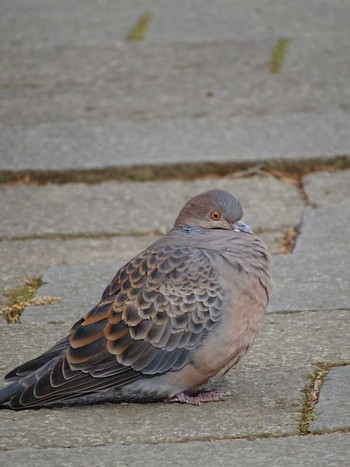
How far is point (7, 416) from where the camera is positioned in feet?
12.5

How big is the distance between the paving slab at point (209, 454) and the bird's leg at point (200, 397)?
17.5 inches

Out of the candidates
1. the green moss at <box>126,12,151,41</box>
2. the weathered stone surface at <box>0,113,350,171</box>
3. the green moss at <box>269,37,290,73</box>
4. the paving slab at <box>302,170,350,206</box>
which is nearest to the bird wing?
the paving slab at <box>302,170,350,206</box>

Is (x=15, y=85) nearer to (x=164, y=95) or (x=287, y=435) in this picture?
(x=164, y=95)

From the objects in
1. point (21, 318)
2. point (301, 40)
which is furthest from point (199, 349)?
point (301, 40)

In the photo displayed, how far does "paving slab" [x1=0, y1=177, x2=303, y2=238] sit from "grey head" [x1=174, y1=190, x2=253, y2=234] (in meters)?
1.65

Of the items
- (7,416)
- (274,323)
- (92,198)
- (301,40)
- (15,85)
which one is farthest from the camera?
(301,40)

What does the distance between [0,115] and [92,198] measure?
165 centimetres

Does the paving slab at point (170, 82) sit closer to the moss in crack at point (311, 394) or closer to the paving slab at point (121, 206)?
the paving slab at point (121, 206)

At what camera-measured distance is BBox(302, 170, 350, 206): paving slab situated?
6.48 m

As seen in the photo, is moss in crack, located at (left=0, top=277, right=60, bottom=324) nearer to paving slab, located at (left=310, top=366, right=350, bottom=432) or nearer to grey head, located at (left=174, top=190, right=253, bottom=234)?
grey head, located at (left=174, top=190, right=253, bottom=234)

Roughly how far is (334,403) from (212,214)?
1.07 meters

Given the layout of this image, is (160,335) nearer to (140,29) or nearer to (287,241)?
(287,241)

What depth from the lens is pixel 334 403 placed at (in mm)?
3764

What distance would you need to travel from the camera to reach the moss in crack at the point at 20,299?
4.95 m
